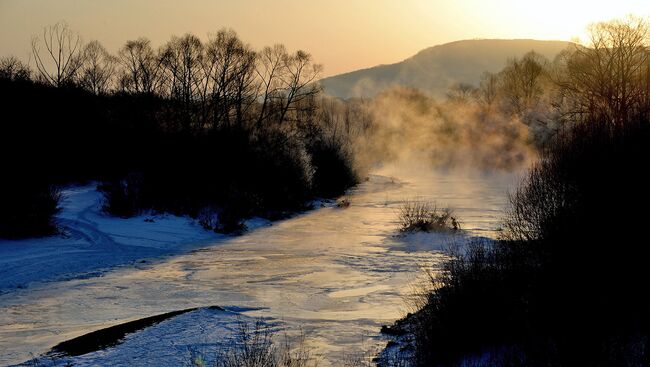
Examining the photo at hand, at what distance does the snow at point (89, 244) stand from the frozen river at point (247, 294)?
1024mm

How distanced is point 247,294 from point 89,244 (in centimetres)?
903

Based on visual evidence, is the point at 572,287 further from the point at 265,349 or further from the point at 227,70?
the point at 227,70

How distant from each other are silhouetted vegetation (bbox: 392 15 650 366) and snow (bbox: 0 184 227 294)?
1110 centimetres

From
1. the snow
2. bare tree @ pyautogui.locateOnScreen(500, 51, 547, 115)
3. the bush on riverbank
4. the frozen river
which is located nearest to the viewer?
the bush on riverbank

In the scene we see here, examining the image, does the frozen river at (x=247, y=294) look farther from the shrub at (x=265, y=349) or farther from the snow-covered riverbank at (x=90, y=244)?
the snow-covered riverbank at (x=90, y=244)

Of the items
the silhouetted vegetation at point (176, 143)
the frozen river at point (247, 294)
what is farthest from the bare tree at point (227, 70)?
the frozen river at point (247, 294)

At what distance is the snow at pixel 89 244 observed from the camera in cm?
1662

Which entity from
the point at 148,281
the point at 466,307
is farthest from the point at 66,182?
the point at 466,307

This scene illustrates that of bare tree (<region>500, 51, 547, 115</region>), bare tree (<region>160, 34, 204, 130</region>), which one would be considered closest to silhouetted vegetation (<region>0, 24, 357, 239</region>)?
bare tree (<region>160, 34, 204, 130</region>)

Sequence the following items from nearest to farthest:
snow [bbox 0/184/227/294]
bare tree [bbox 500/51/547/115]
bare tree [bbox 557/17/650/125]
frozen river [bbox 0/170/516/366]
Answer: frozen river [bbox 0/170/516/366], snow [bbox 0/184/227/294], bare tree [bbox 557/17/650/125], bare tree [bbox 500/51/547/115]

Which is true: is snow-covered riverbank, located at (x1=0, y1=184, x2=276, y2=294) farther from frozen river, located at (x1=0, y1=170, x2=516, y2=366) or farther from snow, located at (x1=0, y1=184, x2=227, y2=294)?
frozen river, located at (x1=0, y1=170, x2=516, y2=366)

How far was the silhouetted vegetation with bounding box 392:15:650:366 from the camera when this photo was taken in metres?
6.91

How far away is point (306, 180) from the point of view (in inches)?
1436

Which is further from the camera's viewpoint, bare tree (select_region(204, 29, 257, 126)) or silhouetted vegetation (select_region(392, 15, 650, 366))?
bare tree (select_region(204, 29, 257, 126))
